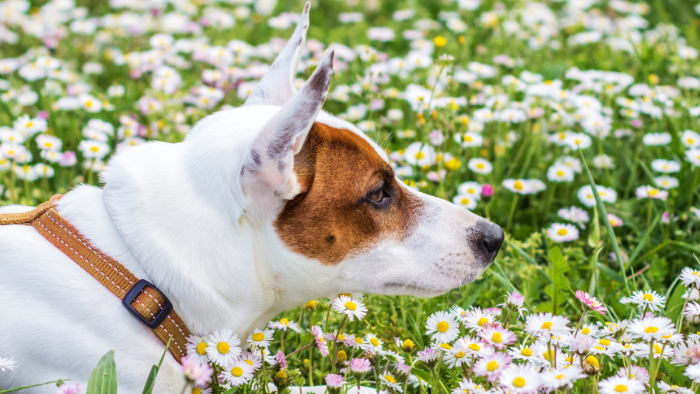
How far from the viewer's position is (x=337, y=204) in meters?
2.31

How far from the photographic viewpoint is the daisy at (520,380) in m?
1.67

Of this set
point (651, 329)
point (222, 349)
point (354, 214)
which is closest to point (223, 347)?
point (222, 349)

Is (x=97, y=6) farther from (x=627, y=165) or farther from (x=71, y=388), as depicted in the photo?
(x=71, y=388)

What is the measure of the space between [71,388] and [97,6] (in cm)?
A: 602

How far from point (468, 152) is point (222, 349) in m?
2.64

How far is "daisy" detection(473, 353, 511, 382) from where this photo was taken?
177cm

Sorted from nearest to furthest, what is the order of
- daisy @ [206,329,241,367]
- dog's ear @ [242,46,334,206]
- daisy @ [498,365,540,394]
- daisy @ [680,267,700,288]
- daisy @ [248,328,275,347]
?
daisy @ [498,365,540,394] < dog's ear @ [242,46,334,206] < daisy @ [206,329,241,367] < daisy @ [680,267,700,288] < daisy @ [248,328,275,347]

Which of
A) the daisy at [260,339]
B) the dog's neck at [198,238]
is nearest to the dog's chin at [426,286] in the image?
the dog's neck at [198,238]

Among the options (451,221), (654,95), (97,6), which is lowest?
(97,6)

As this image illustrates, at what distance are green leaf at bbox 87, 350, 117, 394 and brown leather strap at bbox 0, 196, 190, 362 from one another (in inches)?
7.2

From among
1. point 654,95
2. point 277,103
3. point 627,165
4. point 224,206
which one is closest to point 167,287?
point 224,206

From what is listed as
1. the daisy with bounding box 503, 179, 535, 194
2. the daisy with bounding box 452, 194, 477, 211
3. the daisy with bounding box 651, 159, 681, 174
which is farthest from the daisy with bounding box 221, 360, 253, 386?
the daisy with bounding box 651, 159, 681, 174

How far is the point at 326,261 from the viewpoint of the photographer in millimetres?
2322

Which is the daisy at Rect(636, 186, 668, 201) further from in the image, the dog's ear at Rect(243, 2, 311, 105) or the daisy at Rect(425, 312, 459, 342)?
the dog's ear at Rect(243, 2, 311, 105)
